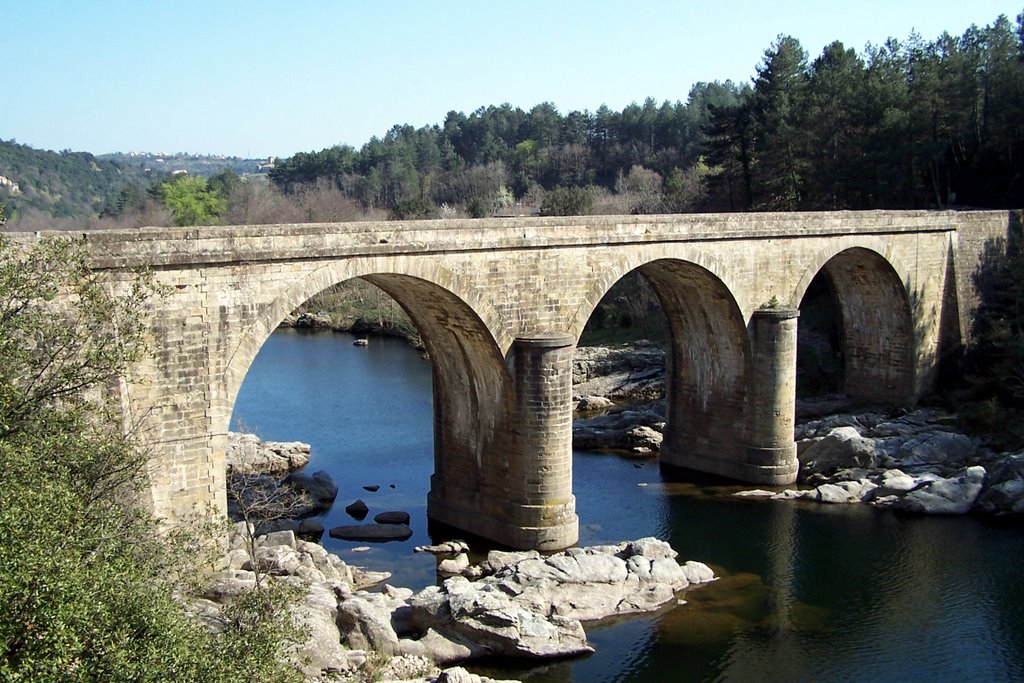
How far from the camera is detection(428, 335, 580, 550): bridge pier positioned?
19.5m

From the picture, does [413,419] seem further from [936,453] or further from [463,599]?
[463,599]

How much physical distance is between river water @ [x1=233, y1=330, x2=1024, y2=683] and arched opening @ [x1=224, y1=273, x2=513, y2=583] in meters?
0.12

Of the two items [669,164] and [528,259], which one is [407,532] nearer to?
[528,259]

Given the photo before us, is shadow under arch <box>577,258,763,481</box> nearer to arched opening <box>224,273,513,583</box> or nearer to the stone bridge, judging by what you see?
the stone bridge

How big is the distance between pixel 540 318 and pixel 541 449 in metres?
2.55

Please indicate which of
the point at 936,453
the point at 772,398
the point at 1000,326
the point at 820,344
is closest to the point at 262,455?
the point at 772,398

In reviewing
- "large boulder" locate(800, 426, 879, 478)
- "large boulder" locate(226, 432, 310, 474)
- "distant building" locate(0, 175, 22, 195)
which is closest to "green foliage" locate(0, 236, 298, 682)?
"large boulder" locate(226, 432, 310, 474)

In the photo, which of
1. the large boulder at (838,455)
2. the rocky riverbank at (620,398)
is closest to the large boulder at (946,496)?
the large boulder at (838,455)

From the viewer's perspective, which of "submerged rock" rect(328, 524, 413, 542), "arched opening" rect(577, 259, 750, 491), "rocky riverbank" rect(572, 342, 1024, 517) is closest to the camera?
"submerged rock" rect(328, 524, 413, 542)

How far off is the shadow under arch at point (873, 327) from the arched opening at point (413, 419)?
1224 centimetres

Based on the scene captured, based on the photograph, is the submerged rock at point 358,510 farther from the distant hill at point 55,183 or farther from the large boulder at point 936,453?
the distant hill at point 55,183

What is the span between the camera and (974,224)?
30641 millimetres

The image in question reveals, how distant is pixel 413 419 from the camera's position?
3244 cm

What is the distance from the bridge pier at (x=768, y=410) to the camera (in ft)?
79.9
